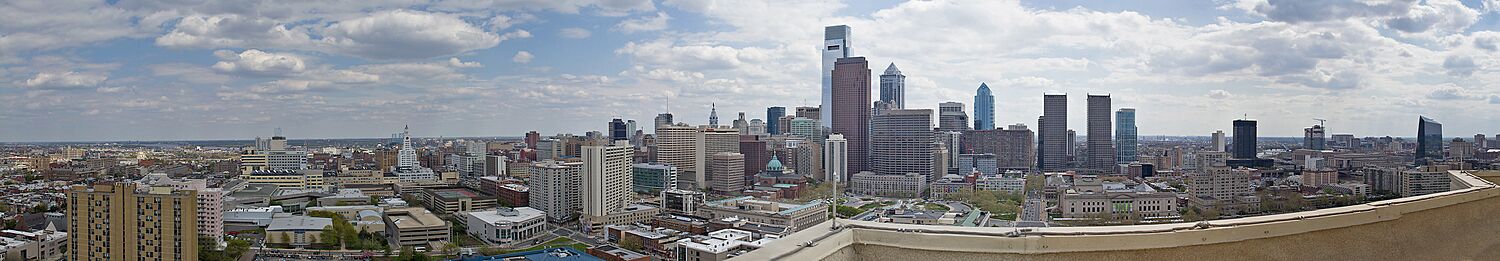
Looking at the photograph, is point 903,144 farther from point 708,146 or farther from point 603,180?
point 603,180

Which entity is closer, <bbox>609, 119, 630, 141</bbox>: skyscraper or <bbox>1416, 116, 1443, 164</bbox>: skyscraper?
<bbox>1416, 116, 1443, 164</bbox>: skyscraper

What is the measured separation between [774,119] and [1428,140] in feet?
67.7

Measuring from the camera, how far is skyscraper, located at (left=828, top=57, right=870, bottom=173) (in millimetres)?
24031

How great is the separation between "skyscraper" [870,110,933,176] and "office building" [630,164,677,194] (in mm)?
5545

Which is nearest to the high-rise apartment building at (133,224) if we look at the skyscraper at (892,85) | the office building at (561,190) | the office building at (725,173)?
the office building at (561,190)

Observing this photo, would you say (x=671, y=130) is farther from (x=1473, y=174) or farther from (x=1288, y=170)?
(x=1473, y=174)

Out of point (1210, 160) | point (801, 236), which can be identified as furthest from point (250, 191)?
point (1210, 160)

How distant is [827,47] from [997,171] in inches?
569

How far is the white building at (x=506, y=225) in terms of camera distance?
9.87 metres

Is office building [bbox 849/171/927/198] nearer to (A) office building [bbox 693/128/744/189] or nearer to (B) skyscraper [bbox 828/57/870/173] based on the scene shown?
(A) office building [bbox 693/128/744/189]

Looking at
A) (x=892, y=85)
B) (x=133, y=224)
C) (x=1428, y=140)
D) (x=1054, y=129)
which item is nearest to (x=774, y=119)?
(x=892, y=85)

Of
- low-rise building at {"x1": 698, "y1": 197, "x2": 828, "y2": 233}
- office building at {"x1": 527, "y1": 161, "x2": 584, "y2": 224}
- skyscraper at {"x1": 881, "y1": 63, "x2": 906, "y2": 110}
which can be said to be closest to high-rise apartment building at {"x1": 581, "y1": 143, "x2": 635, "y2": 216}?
office building at {"x1": 527, "y1": 161, "x2": 584, "y2": 224}

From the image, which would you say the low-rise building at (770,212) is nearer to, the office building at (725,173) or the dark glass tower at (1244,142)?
the office building at (725,173)

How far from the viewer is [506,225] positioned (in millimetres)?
9930
